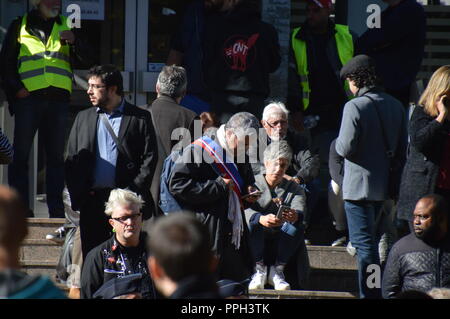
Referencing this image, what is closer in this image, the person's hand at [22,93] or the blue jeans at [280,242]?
the blue jeans at [280,242]

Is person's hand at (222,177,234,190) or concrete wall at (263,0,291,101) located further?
concrete wall at (263,0,291,101)

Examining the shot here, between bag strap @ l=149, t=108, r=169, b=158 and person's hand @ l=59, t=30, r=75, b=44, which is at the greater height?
person's hand @ l=59, t=30, r=75, b=44

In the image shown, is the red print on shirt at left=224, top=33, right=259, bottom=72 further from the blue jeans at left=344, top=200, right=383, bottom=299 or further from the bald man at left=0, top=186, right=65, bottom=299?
the bald man at left=0, top=186, right=65, bottom=299

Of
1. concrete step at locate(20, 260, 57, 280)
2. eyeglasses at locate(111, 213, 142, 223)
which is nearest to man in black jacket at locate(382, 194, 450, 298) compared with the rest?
eyeglasses at locate(111, 213, 142, 223)

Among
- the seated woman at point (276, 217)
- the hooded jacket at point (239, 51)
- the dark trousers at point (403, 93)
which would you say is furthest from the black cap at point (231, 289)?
the dark trousers at point (403, 93)

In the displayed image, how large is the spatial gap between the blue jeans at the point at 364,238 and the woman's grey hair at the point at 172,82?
1478 millimetres

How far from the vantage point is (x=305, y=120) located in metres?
8.62

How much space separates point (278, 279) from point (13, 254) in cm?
404

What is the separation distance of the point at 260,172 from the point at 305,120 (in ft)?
3.64

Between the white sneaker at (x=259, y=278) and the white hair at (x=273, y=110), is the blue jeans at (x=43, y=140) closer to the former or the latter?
the white hair at (x=273, y=110)

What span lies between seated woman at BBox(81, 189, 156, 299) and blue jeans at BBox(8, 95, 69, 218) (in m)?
2.02

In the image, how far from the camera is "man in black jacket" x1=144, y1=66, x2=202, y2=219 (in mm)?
7371

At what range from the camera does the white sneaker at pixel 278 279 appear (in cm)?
731

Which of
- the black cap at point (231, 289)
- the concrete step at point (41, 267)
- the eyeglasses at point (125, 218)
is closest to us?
the black cap at point (231, 289)
